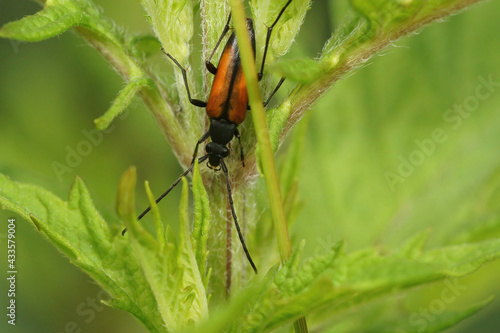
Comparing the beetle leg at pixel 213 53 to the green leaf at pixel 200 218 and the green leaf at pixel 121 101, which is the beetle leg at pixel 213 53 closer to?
the green leaf at pixel 121 101

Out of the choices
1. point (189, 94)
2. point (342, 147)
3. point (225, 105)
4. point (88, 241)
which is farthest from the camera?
point (342, 147)

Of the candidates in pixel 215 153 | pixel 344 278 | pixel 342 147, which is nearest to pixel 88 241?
pixel 215 153

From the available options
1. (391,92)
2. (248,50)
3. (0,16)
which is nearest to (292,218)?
(248,50)

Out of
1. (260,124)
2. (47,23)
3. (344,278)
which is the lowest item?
(344,278)

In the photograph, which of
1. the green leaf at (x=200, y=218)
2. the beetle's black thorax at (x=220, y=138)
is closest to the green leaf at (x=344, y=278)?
the green leaf at (x=200, y=218)

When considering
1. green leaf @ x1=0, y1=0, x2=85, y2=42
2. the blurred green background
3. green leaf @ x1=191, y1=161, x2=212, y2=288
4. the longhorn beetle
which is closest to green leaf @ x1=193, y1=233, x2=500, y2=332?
green leaf @ x1=191, y1=161, x2=212, y2=288

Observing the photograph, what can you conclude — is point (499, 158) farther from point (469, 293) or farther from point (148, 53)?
point (148, 53)

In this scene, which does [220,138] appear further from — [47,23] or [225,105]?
[47,23]

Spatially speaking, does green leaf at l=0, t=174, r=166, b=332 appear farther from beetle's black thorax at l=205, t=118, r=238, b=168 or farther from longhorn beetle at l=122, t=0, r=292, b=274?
beetle's black thorax at l=205, t=118, r=238, b=168
